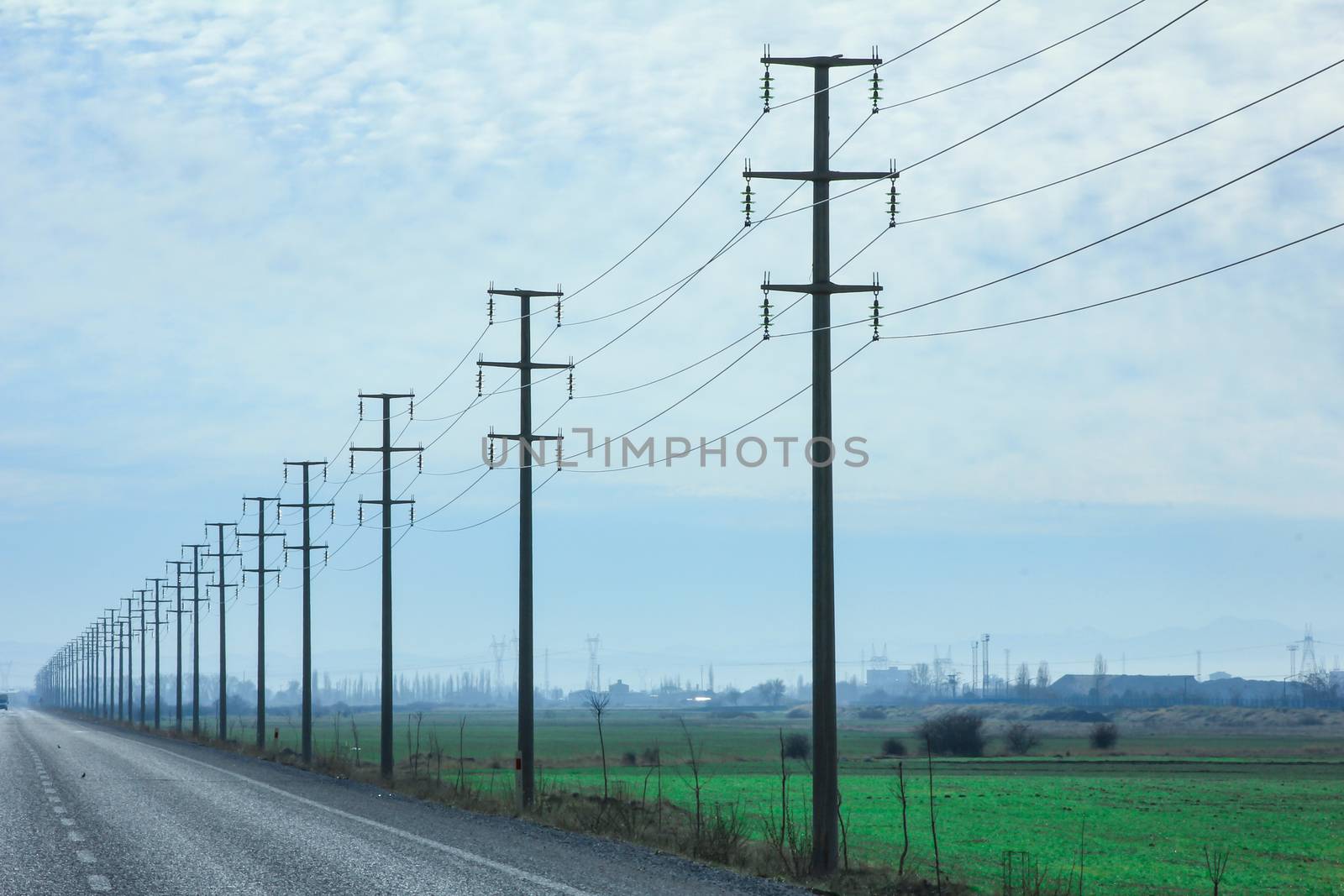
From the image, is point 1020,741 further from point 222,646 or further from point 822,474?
A: point 822,474

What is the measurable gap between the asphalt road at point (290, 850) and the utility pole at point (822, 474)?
4.94 feet

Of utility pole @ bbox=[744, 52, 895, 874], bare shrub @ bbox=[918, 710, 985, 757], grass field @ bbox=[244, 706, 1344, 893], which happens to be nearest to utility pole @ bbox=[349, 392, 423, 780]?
grass field @ bbox=[244, 706, 1344, 893]

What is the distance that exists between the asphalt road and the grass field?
18.9 feet

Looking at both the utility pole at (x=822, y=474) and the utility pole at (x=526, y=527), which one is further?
the utility pole at (x=526, y=527)

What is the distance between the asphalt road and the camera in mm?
14148

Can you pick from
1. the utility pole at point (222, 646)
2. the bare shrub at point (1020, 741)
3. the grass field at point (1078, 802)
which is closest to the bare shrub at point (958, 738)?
the bare shrub at point (1020, 741)

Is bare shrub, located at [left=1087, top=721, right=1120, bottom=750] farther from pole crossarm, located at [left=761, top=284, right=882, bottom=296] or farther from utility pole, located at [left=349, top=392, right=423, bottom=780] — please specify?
pole crossarm, located at [left=761, top=284, right=882, bottom=296]

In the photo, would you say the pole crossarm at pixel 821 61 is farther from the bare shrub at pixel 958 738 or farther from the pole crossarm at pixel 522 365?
the bare shrub at pixel 958 738

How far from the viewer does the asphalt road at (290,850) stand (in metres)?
14.1

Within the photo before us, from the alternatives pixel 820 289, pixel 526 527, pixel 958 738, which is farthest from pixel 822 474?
pixel 958 738

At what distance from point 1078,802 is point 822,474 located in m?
53.5

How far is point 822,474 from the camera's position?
17734 mm

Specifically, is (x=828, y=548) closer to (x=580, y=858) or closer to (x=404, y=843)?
(x=580, y=858)

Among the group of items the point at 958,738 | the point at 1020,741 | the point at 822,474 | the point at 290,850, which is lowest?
the point at 1020,741
